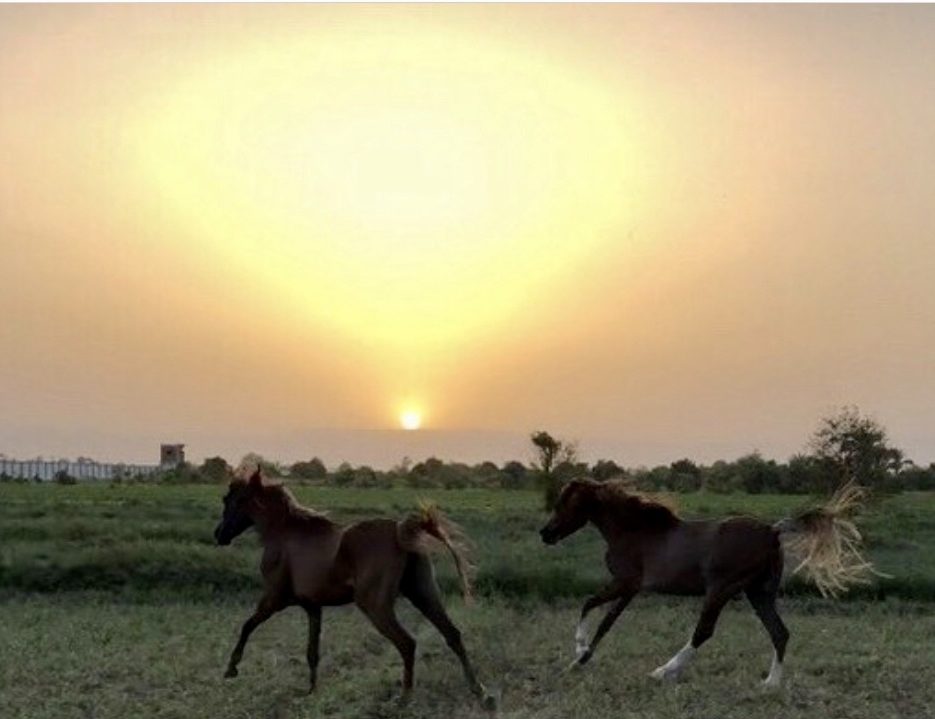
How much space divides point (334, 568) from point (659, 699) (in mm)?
2859

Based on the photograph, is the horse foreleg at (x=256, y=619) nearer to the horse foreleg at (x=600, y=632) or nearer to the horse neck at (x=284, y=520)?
the horse neck at (x=284, y=520)

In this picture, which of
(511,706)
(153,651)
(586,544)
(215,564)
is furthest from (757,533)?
(586,544)

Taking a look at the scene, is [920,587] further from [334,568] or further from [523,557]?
[334,568]

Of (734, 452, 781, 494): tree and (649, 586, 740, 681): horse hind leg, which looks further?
(734, 452, 781, 494): tree

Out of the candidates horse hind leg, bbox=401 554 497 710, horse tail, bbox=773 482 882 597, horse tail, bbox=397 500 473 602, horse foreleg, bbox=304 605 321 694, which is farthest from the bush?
horse tail, bbox=773 482 882 597

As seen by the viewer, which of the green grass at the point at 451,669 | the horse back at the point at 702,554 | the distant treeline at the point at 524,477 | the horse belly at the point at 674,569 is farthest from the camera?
the distant treeline at the point at 524,477

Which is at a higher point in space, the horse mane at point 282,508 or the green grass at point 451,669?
the horse mane at point 282,508

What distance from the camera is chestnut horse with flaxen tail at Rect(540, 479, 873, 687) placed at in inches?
422

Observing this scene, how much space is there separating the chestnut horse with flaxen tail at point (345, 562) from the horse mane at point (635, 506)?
2.21m

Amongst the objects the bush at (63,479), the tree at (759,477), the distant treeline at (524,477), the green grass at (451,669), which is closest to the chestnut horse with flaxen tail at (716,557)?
the green grass at (451,669)

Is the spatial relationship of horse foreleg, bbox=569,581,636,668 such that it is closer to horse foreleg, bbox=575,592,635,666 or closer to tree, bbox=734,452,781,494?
horse foreleg, bbox=575,592,635,666

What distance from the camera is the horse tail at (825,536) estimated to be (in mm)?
10711

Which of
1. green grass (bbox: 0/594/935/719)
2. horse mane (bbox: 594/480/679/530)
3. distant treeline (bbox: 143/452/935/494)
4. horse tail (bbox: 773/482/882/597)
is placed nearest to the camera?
green grass (bbox: 0/594/935/719)

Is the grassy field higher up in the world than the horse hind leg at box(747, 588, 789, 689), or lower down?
lower down
